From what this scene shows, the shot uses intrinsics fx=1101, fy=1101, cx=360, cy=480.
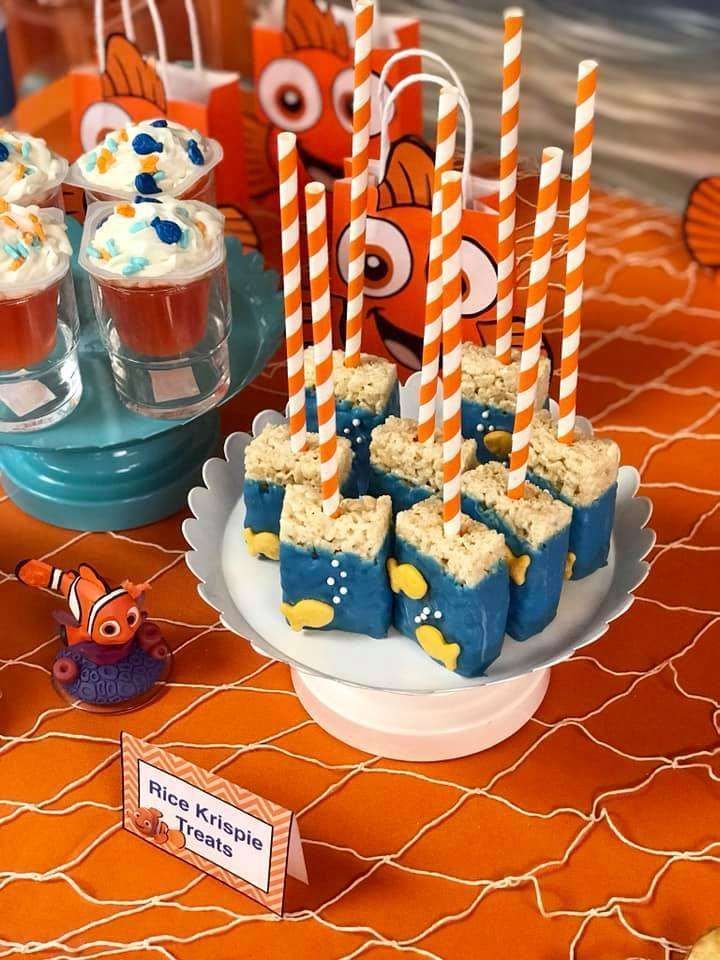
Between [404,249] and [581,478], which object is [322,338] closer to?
[581,478]

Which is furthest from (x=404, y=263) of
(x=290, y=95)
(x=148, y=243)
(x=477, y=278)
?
(x=290, y=95)

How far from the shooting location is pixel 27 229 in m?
1.29

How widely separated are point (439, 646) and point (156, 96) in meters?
1.14

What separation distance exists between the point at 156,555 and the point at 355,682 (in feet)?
1.69

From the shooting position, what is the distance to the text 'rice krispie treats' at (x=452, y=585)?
101 centimetres

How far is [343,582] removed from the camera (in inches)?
42.1

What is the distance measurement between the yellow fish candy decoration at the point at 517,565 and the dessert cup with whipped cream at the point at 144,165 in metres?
0.71

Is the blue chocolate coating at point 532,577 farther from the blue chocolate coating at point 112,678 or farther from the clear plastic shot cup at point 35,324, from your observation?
the clear plastic shot cup at point 35,324

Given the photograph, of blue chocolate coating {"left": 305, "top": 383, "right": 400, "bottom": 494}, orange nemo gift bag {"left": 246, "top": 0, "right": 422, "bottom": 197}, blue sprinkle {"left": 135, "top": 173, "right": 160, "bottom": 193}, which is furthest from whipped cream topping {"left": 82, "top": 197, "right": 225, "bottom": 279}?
orange nemo gift bag {"left": 246, "top": 0, "right": 422, "bottom": 197}

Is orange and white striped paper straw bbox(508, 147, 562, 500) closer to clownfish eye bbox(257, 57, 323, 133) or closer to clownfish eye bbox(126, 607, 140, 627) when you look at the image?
clownfish eye bbox(126, 607, 140, 627)

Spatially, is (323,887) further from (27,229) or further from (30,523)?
(27,229)

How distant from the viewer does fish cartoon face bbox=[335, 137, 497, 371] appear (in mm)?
1510

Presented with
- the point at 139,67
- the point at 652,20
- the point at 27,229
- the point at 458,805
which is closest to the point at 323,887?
the point at 458,805

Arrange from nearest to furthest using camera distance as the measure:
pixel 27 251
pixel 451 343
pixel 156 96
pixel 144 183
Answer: pixel 451 343 → pixel 27 251 → pixel 144 183 → pixel 156 96
